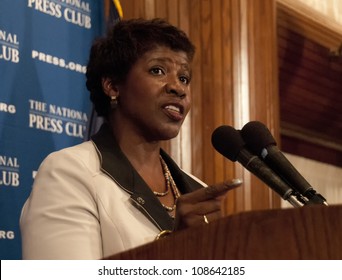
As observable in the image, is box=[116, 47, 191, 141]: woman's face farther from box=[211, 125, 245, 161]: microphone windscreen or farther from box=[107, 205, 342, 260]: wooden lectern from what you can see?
box=[107, 205, 342, 260]: wooden lectern

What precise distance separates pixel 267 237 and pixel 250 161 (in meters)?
0.49

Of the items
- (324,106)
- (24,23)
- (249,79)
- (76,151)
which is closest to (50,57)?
(24,23)

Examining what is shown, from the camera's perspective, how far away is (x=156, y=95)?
215 cm

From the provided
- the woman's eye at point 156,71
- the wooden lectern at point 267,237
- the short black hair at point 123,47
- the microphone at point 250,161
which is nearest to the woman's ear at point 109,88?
the short black hair at point 123,47

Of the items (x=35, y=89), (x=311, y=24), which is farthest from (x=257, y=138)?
(x=311, y=24)

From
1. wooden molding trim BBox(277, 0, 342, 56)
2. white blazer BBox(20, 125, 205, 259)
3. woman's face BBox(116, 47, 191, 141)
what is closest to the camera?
white blazer BBox(20, 125, 205, 259)

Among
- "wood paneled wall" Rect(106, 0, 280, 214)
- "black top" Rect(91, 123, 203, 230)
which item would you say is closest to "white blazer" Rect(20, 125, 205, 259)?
"black top" Rect(91, 123, 203, 230)

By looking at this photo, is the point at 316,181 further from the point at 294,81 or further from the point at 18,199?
the point at 18,199

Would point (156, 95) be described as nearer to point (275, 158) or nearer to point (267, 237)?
point (275, 158)

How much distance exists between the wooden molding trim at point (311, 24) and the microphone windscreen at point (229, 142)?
8.92 feet

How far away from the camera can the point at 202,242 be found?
4.05 ft

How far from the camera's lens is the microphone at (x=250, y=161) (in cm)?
159

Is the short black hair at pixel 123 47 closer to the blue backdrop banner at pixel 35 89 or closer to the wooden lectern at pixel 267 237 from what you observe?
the blue backdrop banner at pixel 35 89

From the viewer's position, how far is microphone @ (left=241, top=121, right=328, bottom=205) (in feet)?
5.26
